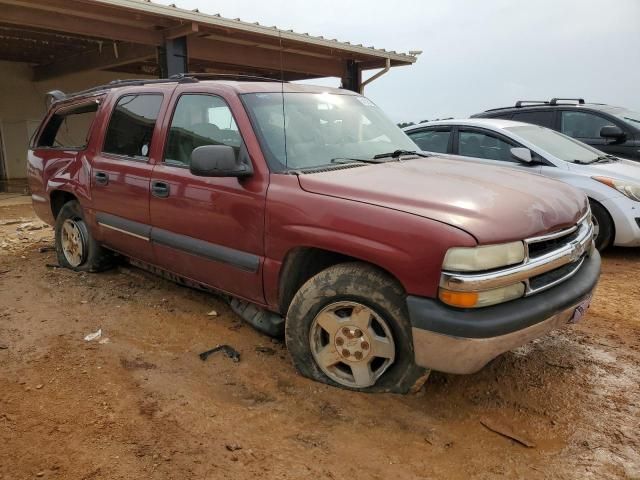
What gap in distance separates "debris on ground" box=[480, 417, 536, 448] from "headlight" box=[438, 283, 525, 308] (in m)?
0.66

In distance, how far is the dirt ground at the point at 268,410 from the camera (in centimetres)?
227

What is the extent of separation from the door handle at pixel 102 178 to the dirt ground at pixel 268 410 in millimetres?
1126

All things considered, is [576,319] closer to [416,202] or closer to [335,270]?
[416,202]

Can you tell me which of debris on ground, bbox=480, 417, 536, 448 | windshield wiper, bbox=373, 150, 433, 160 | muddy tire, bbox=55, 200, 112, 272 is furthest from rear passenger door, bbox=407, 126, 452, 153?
debris on ground, bbox=480, 417, 536, 448

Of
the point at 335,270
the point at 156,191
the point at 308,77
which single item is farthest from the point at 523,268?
the point at 308,77

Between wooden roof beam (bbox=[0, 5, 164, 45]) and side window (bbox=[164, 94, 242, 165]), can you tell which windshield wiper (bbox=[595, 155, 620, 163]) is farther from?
wooden roof beam (bbox=[0, 5, 164, 45])

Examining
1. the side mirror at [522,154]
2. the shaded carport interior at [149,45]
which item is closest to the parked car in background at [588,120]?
the side mirror at [522,154]

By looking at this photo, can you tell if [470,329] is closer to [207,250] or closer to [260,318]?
[260,318]

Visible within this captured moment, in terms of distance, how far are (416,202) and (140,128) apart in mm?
2523

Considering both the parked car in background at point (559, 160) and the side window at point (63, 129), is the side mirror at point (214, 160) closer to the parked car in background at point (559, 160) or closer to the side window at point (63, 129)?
the side window at point (63, 129)

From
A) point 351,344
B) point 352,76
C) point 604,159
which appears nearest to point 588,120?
point 604,159

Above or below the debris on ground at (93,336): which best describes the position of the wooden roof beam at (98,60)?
above

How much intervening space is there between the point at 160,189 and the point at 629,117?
277 inches

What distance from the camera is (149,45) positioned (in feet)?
31.9
